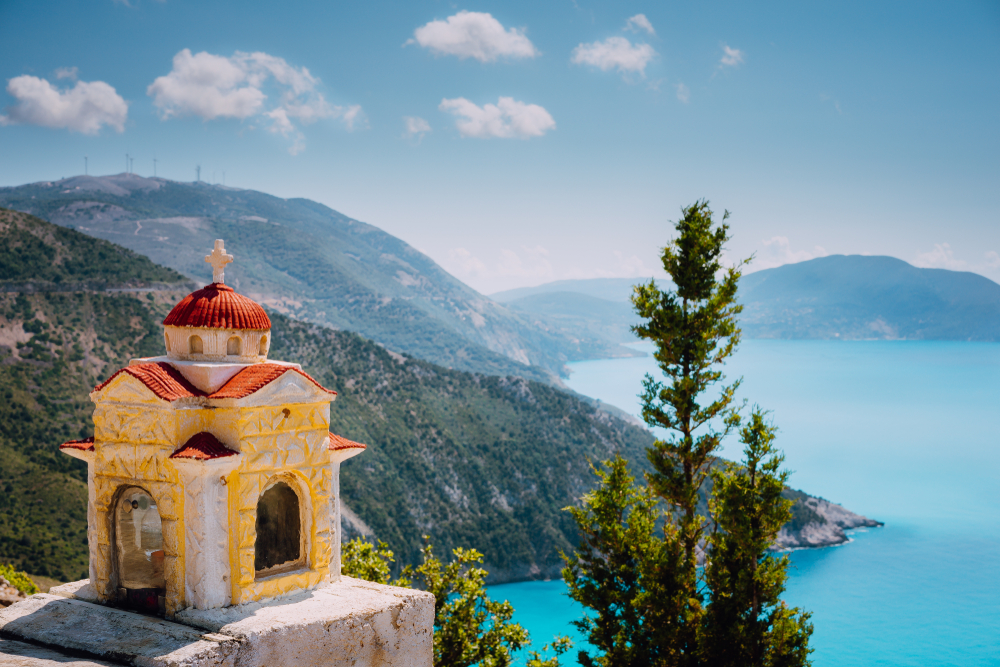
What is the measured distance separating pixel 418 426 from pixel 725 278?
8639 centimetres

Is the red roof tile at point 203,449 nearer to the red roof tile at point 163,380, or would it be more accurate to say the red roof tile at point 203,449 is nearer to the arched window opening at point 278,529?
the red roof tile at point 163,380

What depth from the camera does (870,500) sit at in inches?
5399

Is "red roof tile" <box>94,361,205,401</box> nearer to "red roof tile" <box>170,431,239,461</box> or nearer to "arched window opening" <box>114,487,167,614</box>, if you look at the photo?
"red roof tile" <box>170,431,239,461</box>

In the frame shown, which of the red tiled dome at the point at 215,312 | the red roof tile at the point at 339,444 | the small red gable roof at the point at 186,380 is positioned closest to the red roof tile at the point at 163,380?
the small red gable roof at the point at 186,380

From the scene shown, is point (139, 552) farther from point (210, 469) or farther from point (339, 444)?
point (339, 444)

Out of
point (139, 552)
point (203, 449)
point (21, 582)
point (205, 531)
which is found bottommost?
point (21, 582)

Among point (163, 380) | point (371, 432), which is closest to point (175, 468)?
point (163, 380)

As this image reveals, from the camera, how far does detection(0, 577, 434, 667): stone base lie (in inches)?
318

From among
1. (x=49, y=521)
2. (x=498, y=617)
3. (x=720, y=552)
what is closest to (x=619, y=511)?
(x=720, y=552)

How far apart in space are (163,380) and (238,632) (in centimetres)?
332

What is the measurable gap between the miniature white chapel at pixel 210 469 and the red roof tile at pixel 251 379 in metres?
0.02

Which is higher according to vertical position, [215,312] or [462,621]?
[215,312]

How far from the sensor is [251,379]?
→ 9508 millimetres

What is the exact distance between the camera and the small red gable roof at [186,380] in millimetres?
9047
